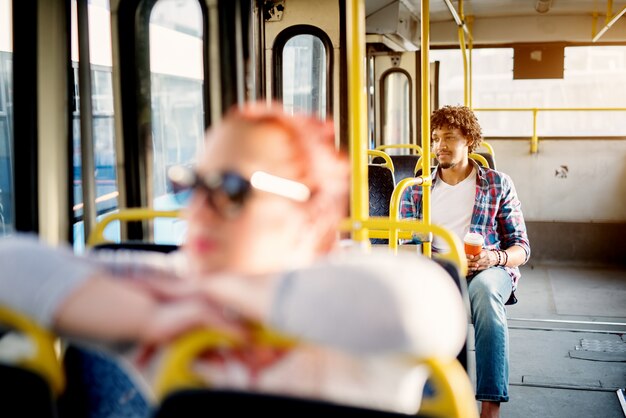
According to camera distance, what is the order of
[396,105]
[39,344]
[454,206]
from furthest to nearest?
[396,105] → [454,206] → [39,344]

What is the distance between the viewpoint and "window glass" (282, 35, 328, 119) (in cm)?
447

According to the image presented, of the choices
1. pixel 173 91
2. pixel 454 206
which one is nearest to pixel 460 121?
pixel 454 206

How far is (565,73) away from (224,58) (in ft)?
19.7

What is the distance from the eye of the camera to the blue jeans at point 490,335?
9.02ft

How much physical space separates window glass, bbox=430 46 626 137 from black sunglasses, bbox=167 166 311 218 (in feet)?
20.8

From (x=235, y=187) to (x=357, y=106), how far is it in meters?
0.65

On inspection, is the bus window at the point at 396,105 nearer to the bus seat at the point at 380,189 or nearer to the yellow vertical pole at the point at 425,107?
the bus seat at the point at 380,189

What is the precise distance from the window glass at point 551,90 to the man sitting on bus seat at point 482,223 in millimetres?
3882

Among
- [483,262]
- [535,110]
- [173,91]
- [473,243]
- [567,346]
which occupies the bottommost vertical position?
[567,346]

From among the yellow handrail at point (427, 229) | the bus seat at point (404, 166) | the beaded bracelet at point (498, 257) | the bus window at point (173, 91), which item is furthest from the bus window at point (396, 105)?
the yellow handrail at point (427, 229)

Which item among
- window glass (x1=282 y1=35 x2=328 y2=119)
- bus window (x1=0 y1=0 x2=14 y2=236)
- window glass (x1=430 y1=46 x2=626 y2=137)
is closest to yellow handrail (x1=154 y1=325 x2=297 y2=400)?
bus window (x1=0 y1=0 x2=14 y2=236)

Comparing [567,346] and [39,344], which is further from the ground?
[39,344]

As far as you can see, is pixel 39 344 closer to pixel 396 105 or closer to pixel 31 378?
pixel 31 378

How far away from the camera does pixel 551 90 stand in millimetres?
7145
